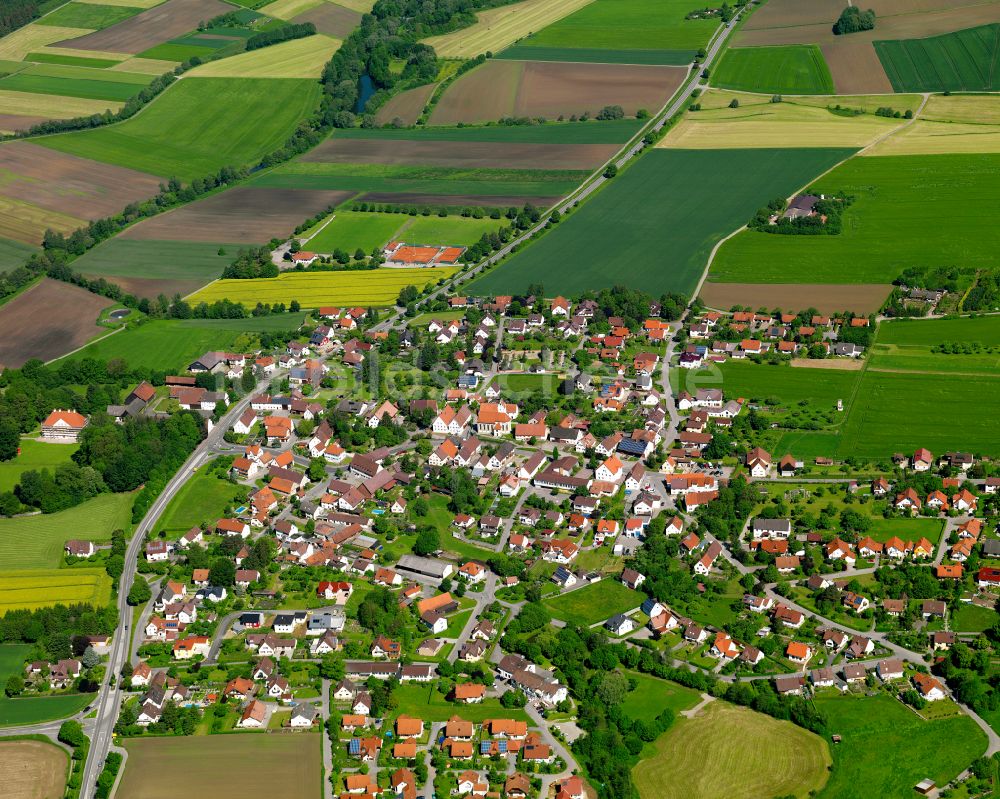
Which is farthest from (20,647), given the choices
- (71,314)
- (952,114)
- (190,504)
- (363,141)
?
(952,114)

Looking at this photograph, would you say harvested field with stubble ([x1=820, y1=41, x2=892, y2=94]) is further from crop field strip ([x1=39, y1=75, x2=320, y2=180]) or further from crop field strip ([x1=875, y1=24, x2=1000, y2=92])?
crop field strip ([x1=39, y1=75, x2=320, y2=180])

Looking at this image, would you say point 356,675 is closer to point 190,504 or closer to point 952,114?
point 190,504

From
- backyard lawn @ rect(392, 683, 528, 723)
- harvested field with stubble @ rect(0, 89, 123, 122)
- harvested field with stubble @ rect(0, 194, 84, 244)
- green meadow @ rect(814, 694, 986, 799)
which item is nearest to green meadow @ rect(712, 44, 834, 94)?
harvested field with stubble @ rect(0, 89, 123, 122)

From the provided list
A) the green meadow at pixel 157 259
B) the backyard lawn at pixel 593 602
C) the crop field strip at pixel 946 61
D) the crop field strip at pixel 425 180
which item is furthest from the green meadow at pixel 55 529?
the crop field strip at pixel 946 61

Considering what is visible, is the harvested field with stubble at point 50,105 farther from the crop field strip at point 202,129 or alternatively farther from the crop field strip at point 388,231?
the crop field strip at point 388,231

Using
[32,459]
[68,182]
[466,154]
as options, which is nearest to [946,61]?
[466,154]

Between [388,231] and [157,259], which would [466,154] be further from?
[157,259]
